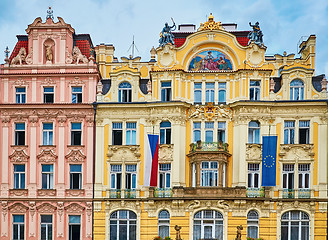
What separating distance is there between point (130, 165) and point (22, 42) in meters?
15.4

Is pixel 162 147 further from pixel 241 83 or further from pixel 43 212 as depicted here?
pixel 43 212

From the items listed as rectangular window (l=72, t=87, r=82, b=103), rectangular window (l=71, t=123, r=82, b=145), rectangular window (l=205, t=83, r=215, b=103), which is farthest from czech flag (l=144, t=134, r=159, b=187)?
rectangular window (l=72, t=87, r=82, b=103)

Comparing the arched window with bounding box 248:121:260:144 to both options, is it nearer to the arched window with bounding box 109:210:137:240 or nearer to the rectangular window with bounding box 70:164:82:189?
the arched window with bounding box 109:210:137:240

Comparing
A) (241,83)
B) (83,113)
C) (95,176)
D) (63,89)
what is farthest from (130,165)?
(241,83)

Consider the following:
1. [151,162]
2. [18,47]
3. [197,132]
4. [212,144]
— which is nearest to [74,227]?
[151,162]

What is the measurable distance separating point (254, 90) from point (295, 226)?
11962mm

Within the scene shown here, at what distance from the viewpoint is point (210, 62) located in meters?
44.1

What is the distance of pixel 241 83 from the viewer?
1694 inches

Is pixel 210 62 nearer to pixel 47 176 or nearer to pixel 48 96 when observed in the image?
pixel 48 96

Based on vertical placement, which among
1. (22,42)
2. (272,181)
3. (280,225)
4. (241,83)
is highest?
(22,42)

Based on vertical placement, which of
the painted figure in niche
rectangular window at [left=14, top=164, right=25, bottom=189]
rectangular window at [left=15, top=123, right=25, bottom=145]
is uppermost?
the painted figure in niche

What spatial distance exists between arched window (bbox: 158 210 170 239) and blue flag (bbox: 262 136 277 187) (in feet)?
27.8

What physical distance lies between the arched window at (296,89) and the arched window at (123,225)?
17071mm

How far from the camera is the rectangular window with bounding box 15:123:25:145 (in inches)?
1720
